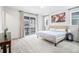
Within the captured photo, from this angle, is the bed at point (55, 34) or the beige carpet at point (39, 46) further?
the bed at point (55, 34)

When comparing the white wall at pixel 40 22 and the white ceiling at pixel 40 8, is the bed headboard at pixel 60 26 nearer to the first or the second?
the white wall at pixel 40 22

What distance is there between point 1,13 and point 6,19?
138 millimetres

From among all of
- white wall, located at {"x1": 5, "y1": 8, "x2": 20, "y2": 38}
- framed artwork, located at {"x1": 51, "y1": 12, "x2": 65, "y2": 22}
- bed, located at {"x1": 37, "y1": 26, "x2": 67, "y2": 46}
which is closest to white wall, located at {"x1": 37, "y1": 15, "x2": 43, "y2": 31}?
bed, located at {"x1": 37, "y1": 26, "x2": 67, "y2": 46}

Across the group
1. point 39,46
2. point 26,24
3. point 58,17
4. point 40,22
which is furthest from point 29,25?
point 58,17

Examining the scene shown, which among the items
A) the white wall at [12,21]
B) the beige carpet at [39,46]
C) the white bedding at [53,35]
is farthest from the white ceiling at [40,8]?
the beige carpet at [39,46]

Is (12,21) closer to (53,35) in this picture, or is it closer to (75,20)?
(53,35)

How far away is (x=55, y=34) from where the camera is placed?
1654 mm

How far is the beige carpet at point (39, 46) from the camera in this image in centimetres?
153

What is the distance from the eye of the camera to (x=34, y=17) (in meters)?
1.76

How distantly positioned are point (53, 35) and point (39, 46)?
369mm

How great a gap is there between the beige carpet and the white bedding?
94mm

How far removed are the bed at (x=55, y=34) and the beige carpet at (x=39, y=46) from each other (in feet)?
0.28

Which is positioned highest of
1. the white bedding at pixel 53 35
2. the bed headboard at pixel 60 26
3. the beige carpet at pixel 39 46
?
the bed headboard at pixel 60 26

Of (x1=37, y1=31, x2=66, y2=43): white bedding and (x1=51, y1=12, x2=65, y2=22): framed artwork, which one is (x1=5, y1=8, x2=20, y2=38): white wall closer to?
(x1=37, y1=31, x2=66, y2=43): white bedding
